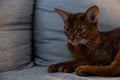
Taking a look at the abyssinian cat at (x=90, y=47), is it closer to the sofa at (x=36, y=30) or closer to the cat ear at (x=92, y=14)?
the cat ear at (x=92, y=14)

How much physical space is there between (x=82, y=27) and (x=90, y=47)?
0.11 m

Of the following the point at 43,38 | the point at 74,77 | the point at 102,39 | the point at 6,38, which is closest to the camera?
the point at 74,77

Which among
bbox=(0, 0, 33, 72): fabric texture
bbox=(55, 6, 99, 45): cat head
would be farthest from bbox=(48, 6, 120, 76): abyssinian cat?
bbox=(0, 0, 33, 72): fabric texture

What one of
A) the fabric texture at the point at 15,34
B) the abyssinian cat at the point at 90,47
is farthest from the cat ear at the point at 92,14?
the fabric texture at the point at 15,34

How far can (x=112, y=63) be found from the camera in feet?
4.45

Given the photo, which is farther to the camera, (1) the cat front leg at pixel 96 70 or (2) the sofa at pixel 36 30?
(2) the sofa at pixel 36 30

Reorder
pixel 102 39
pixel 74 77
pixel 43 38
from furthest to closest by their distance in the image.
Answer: pixel 43 38 < pixel 102 39 < pixel 74 77

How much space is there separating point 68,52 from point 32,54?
23 centimetres

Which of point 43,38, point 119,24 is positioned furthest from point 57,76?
point 119,24

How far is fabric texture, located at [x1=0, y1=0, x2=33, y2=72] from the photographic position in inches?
60.6

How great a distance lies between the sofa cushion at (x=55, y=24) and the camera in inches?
62.2

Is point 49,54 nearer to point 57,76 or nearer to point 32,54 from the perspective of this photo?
point 32,54

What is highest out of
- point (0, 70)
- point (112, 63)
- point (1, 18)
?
point (1, 18)

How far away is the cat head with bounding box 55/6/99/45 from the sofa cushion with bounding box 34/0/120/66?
21 centimetres
